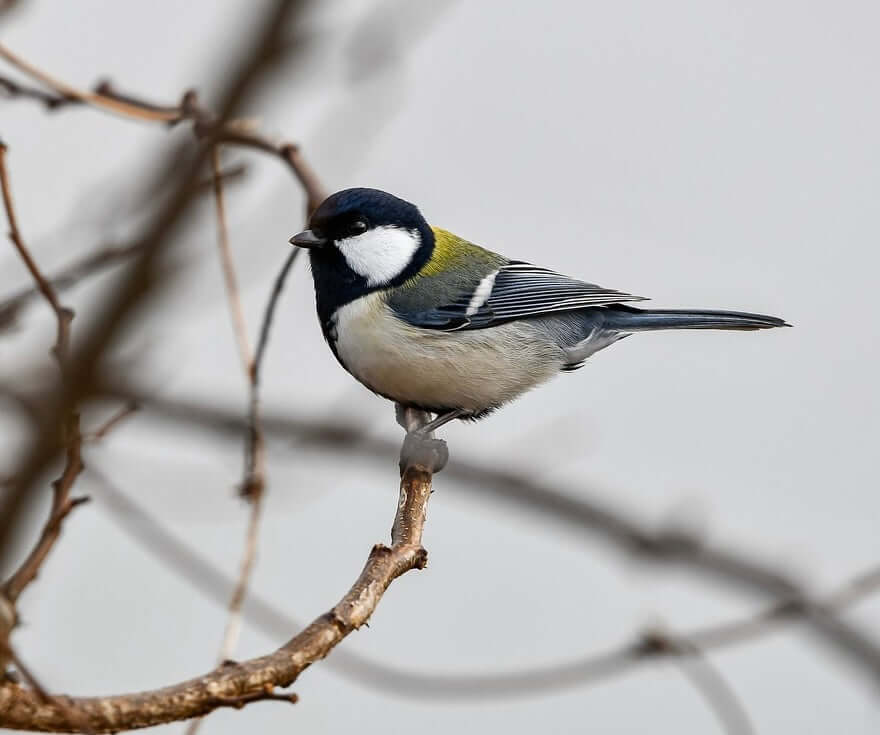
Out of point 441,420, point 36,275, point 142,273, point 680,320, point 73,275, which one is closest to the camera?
point 142,273

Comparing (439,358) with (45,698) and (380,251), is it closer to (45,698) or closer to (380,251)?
(380,251)

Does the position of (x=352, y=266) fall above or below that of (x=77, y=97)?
above

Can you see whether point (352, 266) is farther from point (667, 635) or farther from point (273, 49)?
point (273, 49)

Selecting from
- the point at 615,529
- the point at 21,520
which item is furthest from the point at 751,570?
the point at 21,520

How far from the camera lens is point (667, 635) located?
2146mm

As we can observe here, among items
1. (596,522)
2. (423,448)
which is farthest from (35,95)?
(596,522)

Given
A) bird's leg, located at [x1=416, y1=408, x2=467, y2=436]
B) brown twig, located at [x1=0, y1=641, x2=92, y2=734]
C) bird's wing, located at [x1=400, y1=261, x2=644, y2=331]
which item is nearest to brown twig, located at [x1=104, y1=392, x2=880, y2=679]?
bird's leg, located at [x1=416, y1=408, x2=467, y2=436]

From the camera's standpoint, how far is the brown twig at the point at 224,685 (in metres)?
1.14

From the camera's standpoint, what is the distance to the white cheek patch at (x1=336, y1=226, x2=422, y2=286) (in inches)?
109

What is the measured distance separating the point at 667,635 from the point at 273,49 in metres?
1.53

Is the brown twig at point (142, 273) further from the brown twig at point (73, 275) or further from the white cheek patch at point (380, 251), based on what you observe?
the white cheek patch at point (380, 251)

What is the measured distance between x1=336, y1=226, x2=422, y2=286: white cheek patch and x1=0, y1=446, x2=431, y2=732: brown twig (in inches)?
49.4

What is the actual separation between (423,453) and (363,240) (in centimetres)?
69

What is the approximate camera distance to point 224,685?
1243mm
